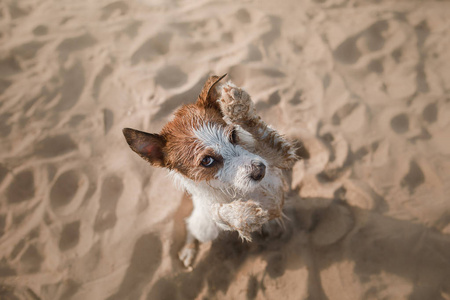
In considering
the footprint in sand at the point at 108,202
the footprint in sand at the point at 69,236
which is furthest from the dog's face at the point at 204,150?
the footprint in sand at the point at 69,236

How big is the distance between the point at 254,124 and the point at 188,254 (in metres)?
1.74

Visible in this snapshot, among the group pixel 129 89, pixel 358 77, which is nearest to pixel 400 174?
pixel 358 77

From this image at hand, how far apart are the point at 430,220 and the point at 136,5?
546 centimetres

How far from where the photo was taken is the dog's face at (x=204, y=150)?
2062 mm

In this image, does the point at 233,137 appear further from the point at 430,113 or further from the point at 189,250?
the point at 430,113

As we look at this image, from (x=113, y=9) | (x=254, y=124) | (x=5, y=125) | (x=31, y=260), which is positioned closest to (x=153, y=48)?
(x=113, y=9)

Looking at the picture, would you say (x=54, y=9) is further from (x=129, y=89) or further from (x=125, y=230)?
(x=125, y=230)

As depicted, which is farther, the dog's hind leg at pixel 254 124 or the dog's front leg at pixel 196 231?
the dog's front leg at pixel 196 231

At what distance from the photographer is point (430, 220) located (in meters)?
2.85

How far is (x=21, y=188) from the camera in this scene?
3479 mm

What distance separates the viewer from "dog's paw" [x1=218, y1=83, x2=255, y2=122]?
2.12 meters

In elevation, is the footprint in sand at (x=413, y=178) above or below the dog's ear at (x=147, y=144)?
below

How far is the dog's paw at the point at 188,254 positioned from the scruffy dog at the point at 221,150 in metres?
0.89

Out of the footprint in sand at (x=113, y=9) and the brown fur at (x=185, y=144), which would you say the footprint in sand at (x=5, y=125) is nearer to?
the footprint in sand at (x=113, y=9)
